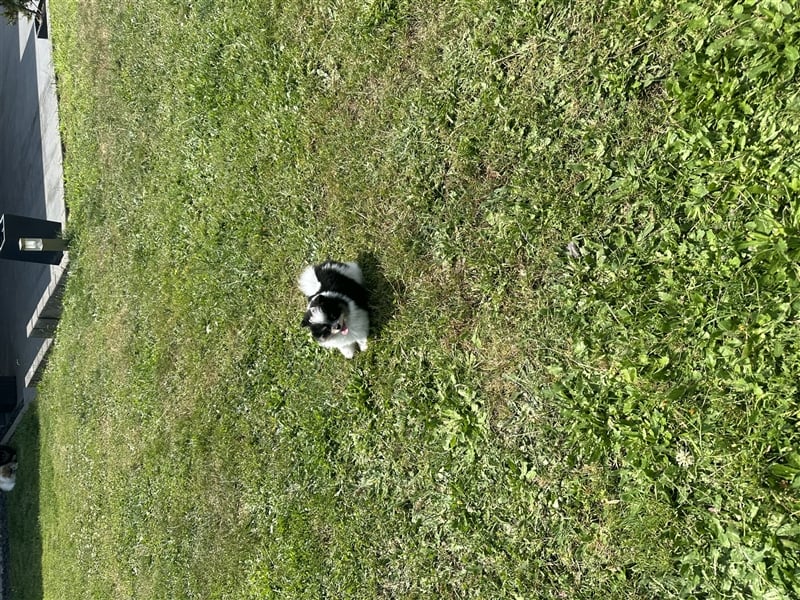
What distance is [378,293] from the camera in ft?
14.9

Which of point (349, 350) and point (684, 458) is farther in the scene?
point (349, 350)

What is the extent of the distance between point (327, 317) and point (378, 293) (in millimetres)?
448

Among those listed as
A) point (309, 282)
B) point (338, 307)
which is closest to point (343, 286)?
point (338, 307)

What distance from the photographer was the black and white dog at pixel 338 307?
14.2 ft

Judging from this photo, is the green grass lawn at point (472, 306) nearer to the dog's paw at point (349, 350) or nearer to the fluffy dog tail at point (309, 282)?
the dog's paw at point (349, 350)

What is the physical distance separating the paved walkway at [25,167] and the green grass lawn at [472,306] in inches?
168

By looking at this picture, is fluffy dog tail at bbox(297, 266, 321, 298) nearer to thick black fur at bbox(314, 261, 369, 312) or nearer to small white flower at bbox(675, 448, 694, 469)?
thick black fur at bbox(314, 261, 369, 312)

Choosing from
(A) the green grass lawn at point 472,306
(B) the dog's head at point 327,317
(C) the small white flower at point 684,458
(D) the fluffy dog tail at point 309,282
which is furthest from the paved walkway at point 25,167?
(C) the small white flower at point 684,458

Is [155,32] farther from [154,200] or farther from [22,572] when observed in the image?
[22,572]

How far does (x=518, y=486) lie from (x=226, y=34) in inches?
207

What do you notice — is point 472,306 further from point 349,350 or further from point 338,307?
point 349,350

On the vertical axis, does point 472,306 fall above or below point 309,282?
below

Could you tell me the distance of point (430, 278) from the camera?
4.27 metres

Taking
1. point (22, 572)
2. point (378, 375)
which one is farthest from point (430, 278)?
point (22, 572)
